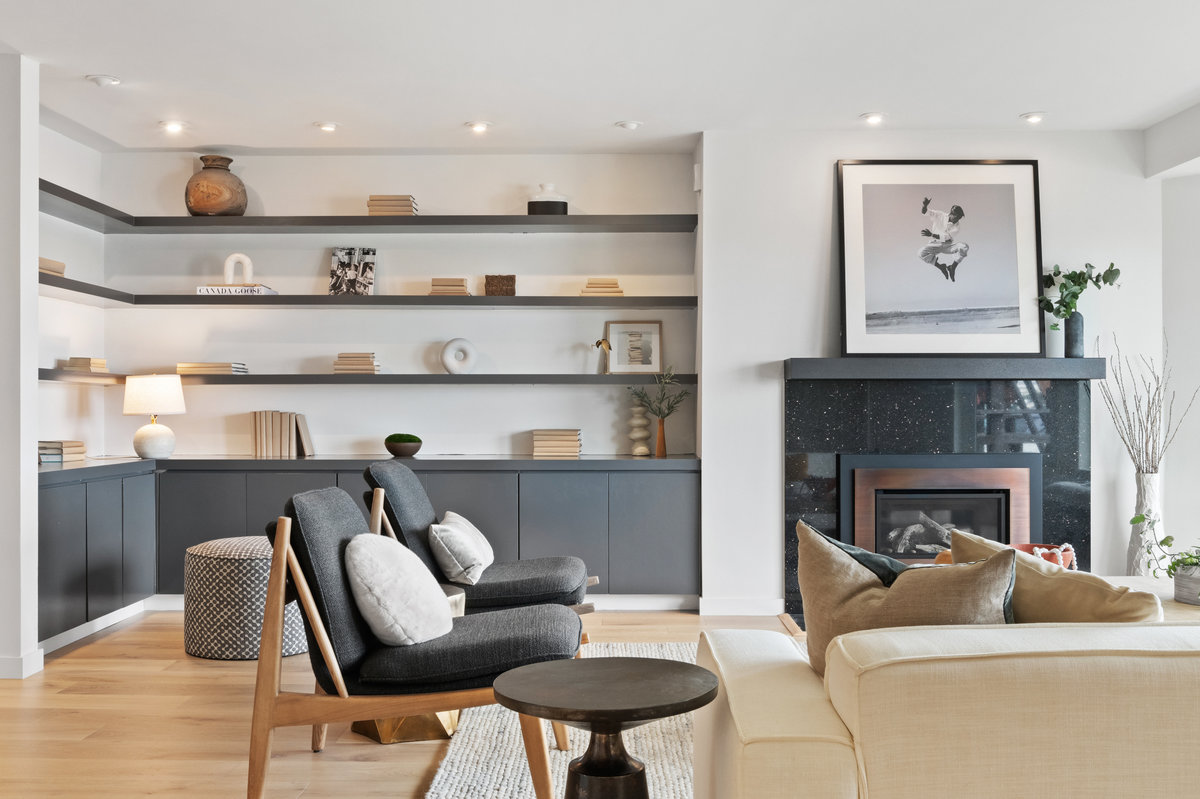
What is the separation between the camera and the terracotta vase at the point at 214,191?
5270mm

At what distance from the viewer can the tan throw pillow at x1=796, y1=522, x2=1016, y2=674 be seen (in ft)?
5.49

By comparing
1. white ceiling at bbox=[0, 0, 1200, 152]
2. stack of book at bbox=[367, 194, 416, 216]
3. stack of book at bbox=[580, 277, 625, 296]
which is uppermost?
white ceiling at bbox=[0, 0, 1200, 152]

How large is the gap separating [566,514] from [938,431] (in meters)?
1.96

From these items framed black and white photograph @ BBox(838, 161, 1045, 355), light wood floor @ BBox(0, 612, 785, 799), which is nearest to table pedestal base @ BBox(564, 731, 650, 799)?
Answer: light wood floor @ BBox(0, 612, 785, 799)

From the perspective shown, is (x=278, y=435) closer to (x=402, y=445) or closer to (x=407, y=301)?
(x=402, y=445)

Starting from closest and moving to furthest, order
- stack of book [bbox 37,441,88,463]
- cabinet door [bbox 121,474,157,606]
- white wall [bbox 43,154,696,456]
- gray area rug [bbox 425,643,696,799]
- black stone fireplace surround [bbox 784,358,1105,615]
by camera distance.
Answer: gray area rug [bbox 425,643,696,799]
stack of book [bbox 37,441,88,463]
cabinet door [bbox 121,474,157,606]
black stone fireplace surround [bbox 784,358,1105,615]
white wall [bbox 43,154,696,456]

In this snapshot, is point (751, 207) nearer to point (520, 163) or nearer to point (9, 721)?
point (520, 163)

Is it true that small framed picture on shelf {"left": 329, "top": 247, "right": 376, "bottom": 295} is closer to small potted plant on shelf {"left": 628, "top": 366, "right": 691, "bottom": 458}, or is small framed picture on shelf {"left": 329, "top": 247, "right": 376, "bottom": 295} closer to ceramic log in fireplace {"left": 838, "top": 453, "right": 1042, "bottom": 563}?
small potted plant on shelf {"left": 628, "top": 366, "right": 691, "bottom": 458}

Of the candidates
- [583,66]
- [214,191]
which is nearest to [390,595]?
[583,66]

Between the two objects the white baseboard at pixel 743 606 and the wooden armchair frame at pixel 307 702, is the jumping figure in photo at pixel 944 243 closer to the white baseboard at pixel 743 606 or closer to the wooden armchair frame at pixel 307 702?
the white baseboard at pixel 743 606

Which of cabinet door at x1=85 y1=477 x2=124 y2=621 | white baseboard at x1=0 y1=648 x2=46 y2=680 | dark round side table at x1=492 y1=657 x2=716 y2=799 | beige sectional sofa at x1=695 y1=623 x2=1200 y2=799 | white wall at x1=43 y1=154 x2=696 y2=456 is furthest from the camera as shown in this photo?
white wall at x1=43 y1=154 x2=696 y2=456

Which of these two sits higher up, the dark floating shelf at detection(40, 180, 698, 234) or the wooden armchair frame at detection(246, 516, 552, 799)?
the dark floating shelf at detection(40, 180, 698, 234)

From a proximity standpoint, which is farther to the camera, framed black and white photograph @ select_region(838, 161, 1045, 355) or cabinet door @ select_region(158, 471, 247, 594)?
cabinet door @ select_region(158, 471, 247, 594)

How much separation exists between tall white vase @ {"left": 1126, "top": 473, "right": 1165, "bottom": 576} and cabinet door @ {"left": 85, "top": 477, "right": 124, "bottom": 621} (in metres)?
5.05
